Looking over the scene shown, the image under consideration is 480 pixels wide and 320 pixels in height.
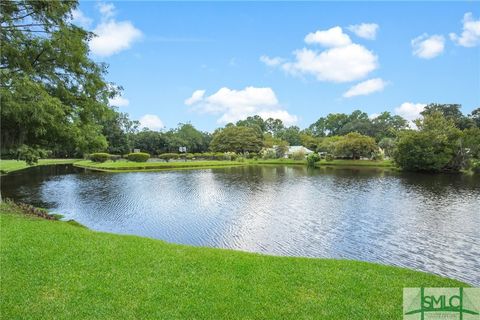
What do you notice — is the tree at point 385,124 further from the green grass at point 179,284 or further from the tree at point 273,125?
the green grass at point 179,284

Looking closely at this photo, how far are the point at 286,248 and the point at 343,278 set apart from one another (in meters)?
4.93

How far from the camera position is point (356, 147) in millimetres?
61500

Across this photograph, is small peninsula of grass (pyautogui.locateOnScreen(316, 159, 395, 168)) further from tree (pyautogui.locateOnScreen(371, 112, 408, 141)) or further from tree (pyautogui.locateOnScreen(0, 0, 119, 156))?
→ tree (pyautogui.locateOnScreen(0, 0, 119, 156))

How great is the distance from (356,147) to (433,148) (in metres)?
17.3

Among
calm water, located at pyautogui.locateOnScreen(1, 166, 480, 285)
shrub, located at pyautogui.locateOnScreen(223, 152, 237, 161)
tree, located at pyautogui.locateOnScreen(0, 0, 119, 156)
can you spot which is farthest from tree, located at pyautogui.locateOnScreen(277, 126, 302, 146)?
tree, located at pyautogui.locateOnScreen(0, 0, 119, 156)

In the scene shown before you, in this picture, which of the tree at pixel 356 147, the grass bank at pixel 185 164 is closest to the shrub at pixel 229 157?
the grass bank at pixel 185 164

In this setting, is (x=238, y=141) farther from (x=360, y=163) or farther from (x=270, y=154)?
(x=360, y=163)

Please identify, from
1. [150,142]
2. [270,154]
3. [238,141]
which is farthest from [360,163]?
[150,142]

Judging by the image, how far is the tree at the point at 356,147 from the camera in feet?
202

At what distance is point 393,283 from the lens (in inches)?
245

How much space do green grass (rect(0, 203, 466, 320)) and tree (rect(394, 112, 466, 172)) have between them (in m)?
43.3

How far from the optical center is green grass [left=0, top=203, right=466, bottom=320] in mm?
4727

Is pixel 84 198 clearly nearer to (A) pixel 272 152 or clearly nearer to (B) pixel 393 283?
(B) pixel 393 283

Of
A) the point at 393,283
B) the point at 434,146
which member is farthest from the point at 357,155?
the point at 393,283
